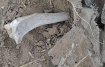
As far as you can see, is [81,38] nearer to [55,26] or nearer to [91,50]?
[91,50]

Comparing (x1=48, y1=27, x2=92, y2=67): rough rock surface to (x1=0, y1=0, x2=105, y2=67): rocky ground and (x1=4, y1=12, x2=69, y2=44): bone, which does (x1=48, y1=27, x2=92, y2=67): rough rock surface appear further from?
(x1=4, y1=12, x2=69, y2=44): bone

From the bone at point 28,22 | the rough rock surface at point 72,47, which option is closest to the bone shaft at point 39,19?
the bone at point 28,22

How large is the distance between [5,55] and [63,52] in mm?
447

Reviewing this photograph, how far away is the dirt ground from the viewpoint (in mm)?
1751

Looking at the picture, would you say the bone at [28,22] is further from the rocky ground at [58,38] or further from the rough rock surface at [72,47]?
the rough rock surface at [72,47]

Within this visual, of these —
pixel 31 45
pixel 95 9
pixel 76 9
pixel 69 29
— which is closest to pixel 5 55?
pixel 31 45

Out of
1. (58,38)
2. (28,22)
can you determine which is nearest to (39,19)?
(28,22)

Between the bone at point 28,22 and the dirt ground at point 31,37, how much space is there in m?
0.06

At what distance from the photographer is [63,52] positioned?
5.49 feet

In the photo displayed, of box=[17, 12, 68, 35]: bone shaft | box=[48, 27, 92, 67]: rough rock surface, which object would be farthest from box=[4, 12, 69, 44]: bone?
box=[48, 27, 92, 67]: rough rock surface

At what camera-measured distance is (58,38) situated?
177 centimetres

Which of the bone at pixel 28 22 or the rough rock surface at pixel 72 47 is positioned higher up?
the bone at pixel 28 22

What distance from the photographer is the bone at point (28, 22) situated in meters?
1.46

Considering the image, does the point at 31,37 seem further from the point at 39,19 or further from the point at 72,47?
the point at 72,47
